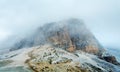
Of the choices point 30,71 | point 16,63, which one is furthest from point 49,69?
point 16,63

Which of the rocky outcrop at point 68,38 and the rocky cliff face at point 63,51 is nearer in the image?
the rocky cliff face at point 63,51

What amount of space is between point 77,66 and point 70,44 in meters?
30.0

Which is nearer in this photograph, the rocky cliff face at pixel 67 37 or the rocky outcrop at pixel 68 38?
the rocky outcrop at pixel 68 38

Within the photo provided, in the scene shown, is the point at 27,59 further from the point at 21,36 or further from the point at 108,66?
the point at 21,36

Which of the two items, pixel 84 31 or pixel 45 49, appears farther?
pixel 84 31

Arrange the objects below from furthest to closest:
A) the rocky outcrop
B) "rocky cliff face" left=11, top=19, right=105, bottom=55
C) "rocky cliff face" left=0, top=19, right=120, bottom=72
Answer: "rocky cliff face" left=11, top=19, right=105, bottom=55 → the rocky outcrop → "rocky cliff face" left=0, top=19, right=120, bottom=72

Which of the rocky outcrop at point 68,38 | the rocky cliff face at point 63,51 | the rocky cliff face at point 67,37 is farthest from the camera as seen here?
the rocky cliff face at point 67,37

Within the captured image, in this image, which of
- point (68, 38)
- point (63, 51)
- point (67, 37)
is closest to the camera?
point (63, 51)

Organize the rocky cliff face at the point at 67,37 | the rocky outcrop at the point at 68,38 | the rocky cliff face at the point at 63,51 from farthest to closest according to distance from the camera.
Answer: the rocky cliff face at the point at 67,37 → the rocky outcrop at the point at 68,38 → the rocky cliff face at the point at 63,51

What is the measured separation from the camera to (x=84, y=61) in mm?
125375

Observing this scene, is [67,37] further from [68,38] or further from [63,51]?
[63,51]

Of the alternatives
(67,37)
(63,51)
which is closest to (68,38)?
(67,37)

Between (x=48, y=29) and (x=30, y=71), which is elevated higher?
(x=48, y=29)

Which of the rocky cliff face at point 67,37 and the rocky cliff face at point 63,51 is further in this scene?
the rocky cliff face at point 67,37
